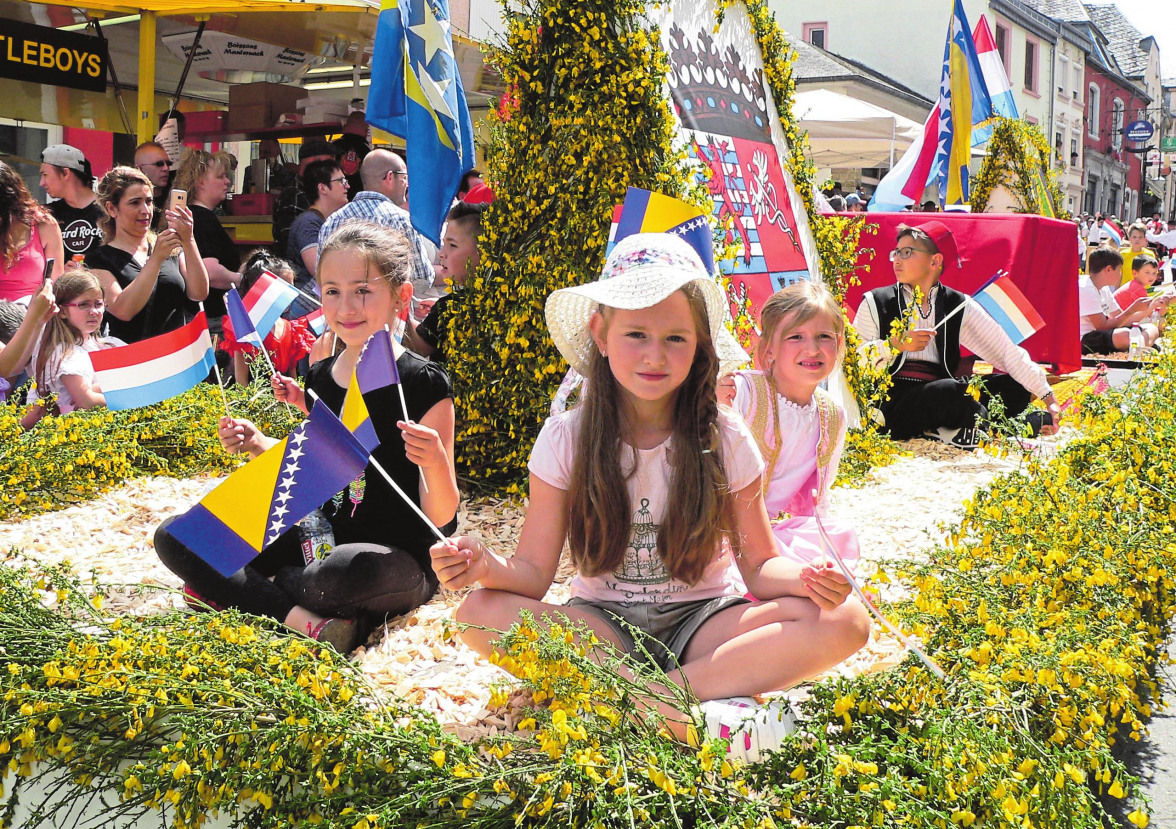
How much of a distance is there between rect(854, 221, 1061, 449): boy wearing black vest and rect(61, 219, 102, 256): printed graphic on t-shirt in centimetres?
513

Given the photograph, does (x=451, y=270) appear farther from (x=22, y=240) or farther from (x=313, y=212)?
(x=22, y=240)

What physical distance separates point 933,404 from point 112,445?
464 cm

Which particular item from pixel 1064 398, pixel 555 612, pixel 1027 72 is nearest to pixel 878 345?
pixel 1064 398

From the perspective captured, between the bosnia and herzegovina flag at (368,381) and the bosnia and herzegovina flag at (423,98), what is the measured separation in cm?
263

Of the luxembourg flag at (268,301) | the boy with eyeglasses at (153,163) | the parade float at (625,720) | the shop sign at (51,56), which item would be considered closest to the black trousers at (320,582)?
the parade float at (625,720)

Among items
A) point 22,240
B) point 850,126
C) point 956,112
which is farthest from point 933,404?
point 850,126

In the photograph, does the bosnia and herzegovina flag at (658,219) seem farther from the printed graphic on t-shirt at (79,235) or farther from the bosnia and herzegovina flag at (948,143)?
the bosnia and herzegovina flag at (948,143)

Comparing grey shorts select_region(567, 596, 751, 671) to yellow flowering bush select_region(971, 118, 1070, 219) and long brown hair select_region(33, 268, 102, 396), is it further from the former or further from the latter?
yellow flowering bush select_region(971, 118, 1070, 219)

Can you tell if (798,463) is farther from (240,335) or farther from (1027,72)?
(1027,72)

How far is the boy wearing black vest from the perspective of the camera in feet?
21.7

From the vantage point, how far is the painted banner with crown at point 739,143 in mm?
5102

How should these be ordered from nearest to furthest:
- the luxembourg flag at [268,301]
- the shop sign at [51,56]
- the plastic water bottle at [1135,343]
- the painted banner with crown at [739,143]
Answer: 1. the luxembourg flag at [268,301]
2. the painted banner with crown at [739,143]
3. the shop sign at [51,56]
4. the plastic water bottle at [1135,343]

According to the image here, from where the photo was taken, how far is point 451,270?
520 centimetres

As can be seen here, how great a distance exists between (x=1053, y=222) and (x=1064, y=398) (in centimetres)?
221
